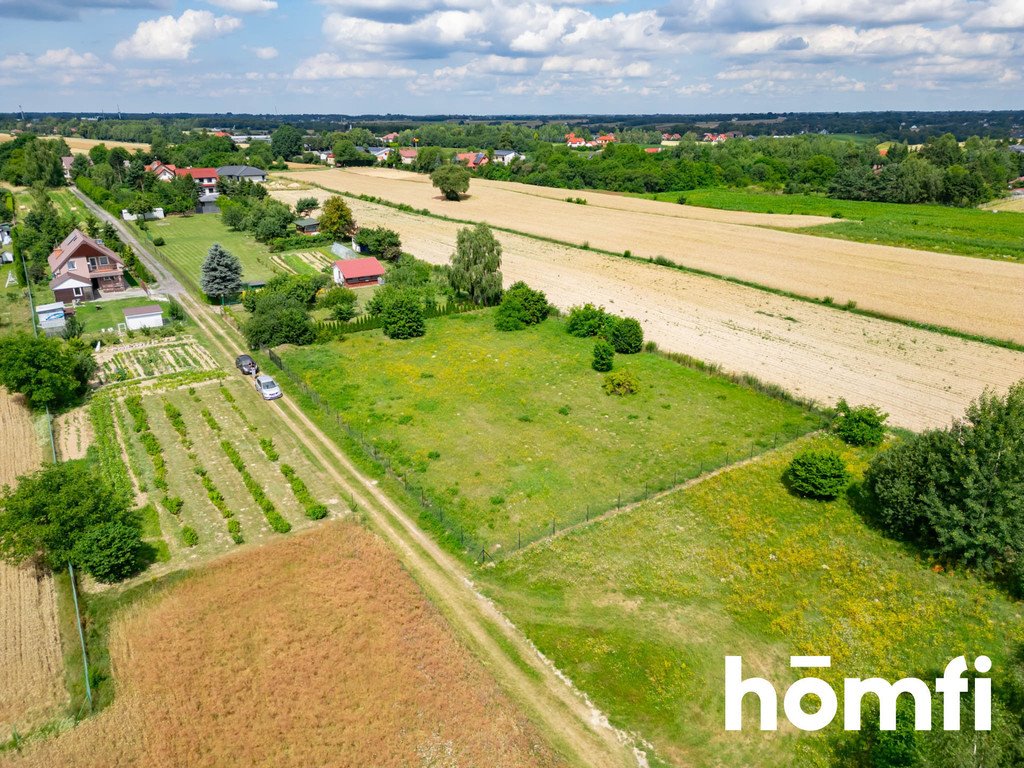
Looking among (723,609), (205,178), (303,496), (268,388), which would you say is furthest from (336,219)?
(723,609)

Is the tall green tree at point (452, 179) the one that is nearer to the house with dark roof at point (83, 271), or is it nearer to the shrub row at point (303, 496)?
the house with dark roof at point (83, 271)

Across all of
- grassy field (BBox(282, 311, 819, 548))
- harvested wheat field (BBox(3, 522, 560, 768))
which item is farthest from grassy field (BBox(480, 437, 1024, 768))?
harvested wheat field (BBox(3, 522, 560, 768))

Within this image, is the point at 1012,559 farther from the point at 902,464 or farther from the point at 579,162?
the point at 579,162

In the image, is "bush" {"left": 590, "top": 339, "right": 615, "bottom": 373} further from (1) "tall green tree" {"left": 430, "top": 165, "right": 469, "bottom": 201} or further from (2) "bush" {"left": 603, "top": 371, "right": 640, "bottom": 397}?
(1) "tall green tree" {"left": 430, "top": 165, "right": 469, "bottom": 201}

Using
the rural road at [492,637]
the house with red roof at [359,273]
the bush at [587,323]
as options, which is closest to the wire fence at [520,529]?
the rural road at [492,637]

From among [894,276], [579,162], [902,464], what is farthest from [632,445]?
[579,162]
